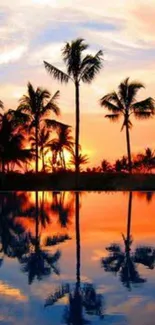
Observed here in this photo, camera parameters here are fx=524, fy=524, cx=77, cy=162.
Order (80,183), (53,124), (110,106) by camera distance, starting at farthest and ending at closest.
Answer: (110,106)
(53,124)
(80,183)

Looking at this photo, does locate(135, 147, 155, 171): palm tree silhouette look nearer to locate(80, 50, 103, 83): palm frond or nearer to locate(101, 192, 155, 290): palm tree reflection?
locate(80, 50, 103, 83): palm frond

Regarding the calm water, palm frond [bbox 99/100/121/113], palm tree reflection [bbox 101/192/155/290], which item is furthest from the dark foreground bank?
palm tree reflection [bbox 101/192/155/290]

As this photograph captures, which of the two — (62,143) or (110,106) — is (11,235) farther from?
(62,143)

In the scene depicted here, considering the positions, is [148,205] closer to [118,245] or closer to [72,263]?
[118,245]

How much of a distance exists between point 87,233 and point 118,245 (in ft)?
5.81

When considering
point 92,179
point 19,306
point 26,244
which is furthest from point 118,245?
point 92,179

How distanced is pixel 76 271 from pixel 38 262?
810mm

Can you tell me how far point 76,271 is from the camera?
6469 millimetres

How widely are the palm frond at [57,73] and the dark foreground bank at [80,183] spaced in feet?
17.5

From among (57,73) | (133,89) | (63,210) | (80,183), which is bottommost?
(63,210)

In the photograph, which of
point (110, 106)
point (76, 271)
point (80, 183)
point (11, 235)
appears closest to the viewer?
point (76, 271)

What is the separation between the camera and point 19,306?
4.77m

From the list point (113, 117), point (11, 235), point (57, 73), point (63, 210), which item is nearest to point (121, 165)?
point (113, 117)

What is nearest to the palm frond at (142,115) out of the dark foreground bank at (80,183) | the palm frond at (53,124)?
the dark foreground bank at (80,183)
